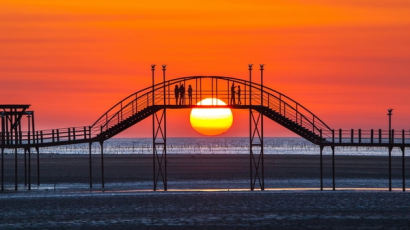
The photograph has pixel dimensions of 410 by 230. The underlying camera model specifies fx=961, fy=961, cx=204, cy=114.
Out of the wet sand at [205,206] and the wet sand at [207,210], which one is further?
the wet sand at [205,206]

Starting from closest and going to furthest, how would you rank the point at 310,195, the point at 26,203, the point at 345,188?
the point at 26,203 < the point at 310,195 < the point at 345,188

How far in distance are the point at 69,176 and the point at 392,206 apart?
46389mm

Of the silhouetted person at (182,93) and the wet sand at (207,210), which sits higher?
the silhouetted person at (182,93)

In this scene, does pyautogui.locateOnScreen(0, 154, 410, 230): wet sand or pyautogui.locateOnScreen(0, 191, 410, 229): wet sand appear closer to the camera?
pyautogui.locateOnScreen(0, 191, 410, 229): wet sand

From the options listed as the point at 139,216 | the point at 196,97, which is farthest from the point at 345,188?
the point at 139,216

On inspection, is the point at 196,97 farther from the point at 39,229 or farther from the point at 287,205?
the point at 39,229

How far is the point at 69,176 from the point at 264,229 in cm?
5252

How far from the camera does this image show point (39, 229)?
162 feet

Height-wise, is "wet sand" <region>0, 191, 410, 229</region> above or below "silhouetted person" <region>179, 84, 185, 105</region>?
below

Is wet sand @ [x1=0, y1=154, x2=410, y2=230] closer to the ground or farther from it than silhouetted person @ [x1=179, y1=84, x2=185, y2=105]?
closer to the ground

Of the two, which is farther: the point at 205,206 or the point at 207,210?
the point at 205,206

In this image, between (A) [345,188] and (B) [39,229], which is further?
(A) [345,188]

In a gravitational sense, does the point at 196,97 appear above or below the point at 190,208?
above

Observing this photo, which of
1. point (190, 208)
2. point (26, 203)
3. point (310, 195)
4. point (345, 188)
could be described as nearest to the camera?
point (190, 208)
